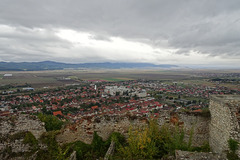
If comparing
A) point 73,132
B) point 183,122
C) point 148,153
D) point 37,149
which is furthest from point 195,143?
point 37,149

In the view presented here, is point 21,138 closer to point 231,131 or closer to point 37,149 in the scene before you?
point 37,149

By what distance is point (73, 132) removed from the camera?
350 inches

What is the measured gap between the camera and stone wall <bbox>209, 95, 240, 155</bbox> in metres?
6.13

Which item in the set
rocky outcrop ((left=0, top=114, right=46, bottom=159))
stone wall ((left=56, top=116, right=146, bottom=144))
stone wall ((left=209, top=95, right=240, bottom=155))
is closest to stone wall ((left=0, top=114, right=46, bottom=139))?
rocky outcrop ((left=0, top=114, right=46, bottom=159))

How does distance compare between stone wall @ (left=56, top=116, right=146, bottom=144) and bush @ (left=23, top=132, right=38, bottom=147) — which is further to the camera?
stone wall @ (left=56, top=116, right=146, bottom=144)

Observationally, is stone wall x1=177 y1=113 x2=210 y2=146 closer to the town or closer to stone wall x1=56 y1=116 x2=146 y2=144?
stone wall x1=56 y1=116 x2=146 y2=144

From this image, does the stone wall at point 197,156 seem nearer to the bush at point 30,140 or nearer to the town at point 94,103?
the bush at point 30,140

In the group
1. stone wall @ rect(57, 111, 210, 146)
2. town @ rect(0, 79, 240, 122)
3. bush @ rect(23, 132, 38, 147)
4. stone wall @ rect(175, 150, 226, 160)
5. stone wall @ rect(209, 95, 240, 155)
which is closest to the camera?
stone wall @ rect(175, 150, 226, 160)

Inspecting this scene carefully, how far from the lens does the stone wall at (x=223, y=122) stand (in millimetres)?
6129

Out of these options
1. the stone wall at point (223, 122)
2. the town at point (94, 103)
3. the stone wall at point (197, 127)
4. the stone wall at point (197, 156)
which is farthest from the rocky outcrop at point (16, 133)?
the stone wall at point (223, 122)

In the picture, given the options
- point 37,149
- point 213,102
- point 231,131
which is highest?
point 213,102

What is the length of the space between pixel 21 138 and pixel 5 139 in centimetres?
83

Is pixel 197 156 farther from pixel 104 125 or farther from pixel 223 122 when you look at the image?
pixel 104 125

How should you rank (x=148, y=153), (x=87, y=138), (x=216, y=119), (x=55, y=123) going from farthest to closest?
1. (x=55, y=123)
2. (x=87, y=138)
3. (x=216, y=119)
4. (x=148, y=153)
